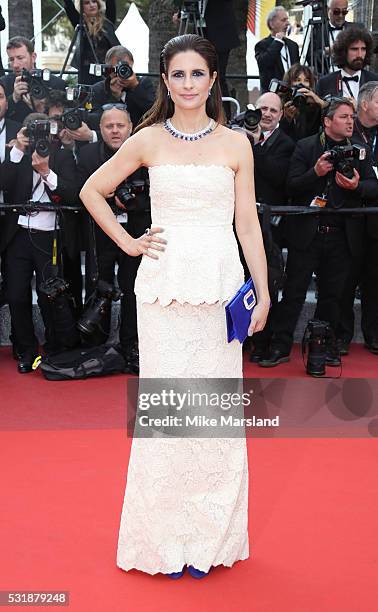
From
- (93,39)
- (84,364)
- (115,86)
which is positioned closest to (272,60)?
(93,39)

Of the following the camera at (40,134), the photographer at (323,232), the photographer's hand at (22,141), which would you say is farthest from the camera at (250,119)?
the photographer's hand at (22,141)

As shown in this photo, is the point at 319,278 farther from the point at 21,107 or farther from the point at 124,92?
the point at 21,107

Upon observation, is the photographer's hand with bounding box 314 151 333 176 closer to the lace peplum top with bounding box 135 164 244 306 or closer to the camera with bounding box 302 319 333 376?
the camera with bounding box 302 319 333 376

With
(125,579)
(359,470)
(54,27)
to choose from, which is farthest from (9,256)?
(54,27)

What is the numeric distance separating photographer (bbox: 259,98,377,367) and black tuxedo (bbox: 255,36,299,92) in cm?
220

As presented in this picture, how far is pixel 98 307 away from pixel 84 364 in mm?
374

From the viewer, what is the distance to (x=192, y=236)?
3162 millimetres

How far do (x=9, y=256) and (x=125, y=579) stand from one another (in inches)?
132

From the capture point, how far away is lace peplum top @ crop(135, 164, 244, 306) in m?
3.13

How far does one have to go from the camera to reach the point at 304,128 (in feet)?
22.9

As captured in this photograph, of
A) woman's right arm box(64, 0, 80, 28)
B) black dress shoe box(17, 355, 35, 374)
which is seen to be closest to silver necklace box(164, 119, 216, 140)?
A: black dress shoe box(17, 355, 35, 374)

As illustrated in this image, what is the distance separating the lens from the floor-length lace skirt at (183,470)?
3227 mm

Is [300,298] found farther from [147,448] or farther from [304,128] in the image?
[147,448]

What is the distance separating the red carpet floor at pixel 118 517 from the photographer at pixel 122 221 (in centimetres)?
90
